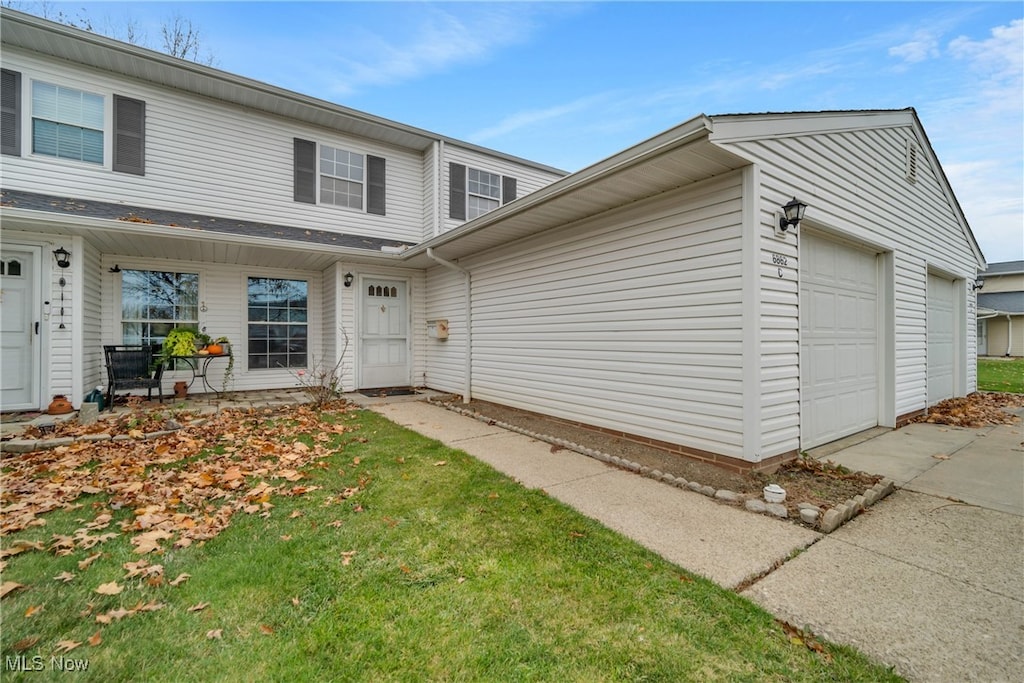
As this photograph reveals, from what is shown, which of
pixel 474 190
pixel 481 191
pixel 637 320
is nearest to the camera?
pixel 637 320

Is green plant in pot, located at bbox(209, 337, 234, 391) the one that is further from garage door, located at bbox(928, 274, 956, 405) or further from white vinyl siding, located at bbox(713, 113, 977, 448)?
garage door, located at bbox(928, 274, 956, 405)

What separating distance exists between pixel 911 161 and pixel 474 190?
8582 mm

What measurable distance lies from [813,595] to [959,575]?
1.03 m

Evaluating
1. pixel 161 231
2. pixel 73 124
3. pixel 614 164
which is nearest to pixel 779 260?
pixel 614 164

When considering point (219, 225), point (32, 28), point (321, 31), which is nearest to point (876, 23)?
point (321, 31)

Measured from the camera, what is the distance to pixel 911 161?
6477 millimetres

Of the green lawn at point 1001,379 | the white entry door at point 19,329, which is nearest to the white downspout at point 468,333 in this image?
the white entry door at point 19,329

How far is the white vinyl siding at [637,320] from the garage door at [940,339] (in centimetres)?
620

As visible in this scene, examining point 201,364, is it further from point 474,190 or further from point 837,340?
point 837,340

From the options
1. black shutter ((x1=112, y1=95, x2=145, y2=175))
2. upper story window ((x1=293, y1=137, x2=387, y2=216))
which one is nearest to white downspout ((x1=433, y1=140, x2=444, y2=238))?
upper story window ((x1=293, y1=137, x2=387, y2=216))

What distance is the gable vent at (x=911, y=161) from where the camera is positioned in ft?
20.9

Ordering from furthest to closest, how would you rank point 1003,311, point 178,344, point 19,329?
point 1003,311, point 178,344, point 19,329

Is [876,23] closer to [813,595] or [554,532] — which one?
[813,595]

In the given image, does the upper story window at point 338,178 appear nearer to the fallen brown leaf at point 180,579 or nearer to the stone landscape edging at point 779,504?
the stone landscape edging at point 779,504
